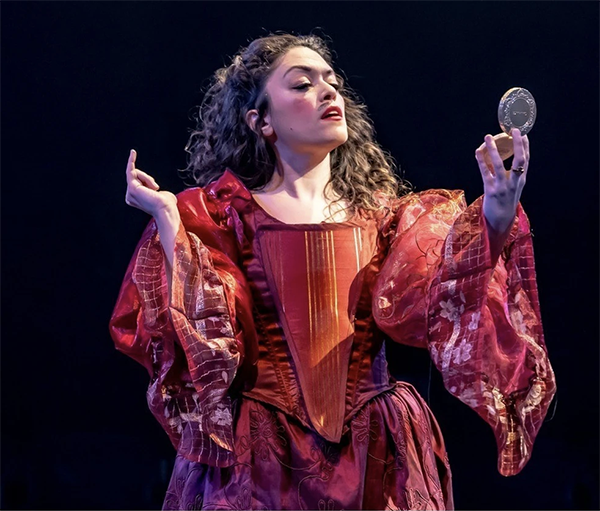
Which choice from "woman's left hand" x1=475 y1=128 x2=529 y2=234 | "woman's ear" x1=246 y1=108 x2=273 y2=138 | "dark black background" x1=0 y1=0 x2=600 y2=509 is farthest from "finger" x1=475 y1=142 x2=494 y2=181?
"dark black background" x1=0 y1=0 x2=600 y2=509

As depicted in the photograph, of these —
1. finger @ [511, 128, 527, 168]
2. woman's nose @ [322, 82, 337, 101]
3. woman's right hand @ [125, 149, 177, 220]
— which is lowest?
woman's right hand @ [125, 149, 177, 220]

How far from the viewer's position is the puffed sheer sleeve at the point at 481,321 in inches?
66.9

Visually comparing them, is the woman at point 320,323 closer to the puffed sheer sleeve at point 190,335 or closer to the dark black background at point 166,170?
the puffed sheer sleeve at point 190,335

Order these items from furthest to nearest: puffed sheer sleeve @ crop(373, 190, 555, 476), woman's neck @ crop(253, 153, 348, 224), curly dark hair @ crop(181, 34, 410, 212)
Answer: curly dark hair @ crop(181, 34, 410, 212), woman's neck @ crop(253, 153, 348, 224), puffed sheer sleeve @ crop(373, 190, 555, 476)

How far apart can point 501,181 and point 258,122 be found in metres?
A: 0.72

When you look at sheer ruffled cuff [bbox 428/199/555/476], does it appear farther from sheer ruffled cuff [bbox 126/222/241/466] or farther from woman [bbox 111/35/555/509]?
sheer ruffled cuff [bbox 126/222/241/466]

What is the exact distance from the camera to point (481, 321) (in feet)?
5.61

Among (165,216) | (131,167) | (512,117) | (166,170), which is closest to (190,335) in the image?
(165,216)

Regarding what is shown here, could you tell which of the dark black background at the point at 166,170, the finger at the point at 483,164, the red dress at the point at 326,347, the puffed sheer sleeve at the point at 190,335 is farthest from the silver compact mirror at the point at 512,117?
the dark black background at the point at 166,170

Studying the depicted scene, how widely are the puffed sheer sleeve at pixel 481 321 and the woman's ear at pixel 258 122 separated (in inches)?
19.0

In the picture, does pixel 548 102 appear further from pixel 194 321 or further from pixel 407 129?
pixel 194 321

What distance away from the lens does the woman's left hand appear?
1.59m

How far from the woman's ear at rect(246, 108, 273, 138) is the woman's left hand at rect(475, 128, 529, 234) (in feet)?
2.08

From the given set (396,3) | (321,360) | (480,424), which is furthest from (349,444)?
(396,3)
